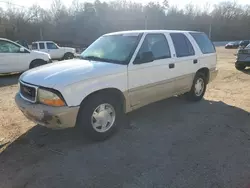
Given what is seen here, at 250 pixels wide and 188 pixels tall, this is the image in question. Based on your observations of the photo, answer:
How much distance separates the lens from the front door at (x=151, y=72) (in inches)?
167

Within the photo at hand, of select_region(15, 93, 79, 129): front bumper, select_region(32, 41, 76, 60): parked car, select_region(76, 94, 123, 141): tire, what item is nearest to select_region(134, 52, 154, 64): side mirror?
select_region(76, 94, 123, 141): tire

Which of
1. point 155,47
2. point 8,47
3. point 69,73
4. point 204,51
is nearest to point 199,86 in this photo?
point 204,51

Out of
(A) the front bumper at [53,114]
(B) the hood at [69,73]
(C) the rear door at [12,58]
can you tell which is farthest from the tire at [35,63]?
(A) the front bumper at [53,114]

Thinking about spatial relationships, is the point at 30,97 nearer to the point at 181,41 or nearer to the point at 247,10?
the point at 181,41

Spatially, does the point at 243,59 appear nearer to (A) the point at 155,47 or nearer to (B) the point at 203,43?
(B) the point at 203,43

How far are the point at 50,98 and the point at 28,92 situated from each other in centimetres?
58

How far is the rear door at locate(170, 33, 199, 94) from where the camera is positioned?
5.17 metres

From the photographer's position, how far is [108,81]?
151 inches

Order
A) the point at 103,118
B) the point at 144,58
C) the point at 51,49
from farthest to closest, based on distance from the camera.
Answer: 1. the point at 51,49
2. the point at 144,58
3. the point at 103,118

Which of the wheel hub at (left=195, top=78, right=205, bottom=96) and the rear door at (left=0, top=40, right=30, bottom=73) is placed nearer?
the wheel hub at (left=195, top=78, right=205, bottom=96)

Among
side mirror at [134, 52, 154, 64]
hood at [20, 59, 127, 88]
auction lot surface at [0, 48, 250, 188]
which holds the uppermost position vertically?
side mirror at [134, 52, 154, 64]

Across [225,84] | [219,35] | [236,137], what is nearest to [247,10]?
[219,35]

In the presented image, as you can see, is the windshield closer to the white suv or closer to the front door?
the white suv

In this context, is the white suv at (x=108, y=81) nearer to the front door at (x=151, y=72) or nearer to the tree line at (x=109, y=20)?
the front door at (x=151, y=72)
